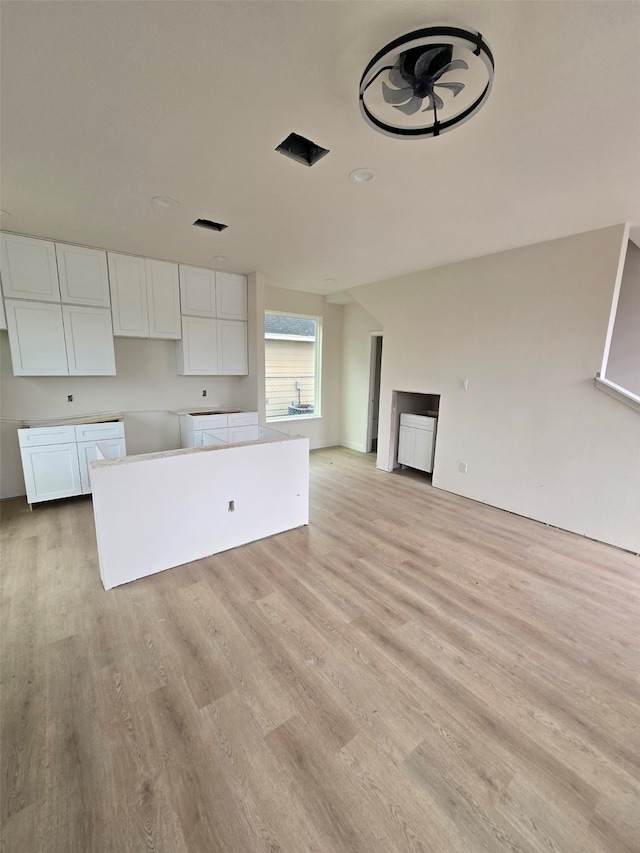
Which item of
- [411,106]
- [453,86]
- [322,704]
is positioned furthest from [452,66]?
[322,704]

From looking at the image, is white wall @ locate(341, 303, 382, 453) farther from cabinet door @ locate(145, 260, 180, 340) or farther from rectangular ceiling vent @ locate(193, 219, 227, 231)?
rectangular ceiling vent @ locate(193, 219, 227, 231)

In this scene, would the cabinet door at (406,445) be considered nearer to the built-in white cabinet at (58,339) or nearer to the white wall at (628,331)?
the white wall at (628,331)

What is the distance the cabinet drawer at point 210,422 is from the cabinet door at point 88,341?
1098mm

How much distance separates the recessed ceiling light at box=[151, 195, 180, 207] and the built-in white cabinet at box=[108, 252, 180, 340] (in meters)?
1.54

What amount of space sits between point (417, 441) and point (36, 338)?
4.66 metres

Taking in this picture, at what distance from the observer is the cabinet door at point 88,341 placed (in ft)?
11.9

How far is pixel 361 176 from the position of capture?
216cm

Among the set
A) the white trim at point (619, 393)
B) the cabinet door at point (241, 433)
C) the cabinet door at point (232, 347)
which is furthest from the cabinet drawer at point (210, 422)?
the white trim at point (619, 393)

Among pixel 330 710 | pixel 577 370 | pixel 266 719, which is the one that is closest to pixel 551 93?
pixel 577 370

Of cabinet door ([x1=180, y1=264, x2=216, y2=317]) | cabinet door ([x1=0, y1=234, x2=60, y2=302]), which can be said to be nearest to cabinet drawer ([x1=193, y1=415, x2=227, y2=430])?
cabinet door ([x1=180, y1=264, x2=216, y2=317])

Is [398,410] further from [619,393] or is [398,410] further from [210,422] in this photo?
[210,422]

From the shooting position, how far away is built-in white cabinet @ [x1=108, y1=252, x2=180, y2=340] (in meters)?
3.83

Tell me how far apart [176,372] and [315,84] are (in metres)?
3.79

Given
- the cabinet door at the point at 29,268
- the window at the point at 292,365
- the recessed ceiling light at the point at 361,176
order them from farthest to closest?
the window at the point at 292,365 < the cabinet door at the point at 29,268 < the recessed ceiling light at the point at 361,176
